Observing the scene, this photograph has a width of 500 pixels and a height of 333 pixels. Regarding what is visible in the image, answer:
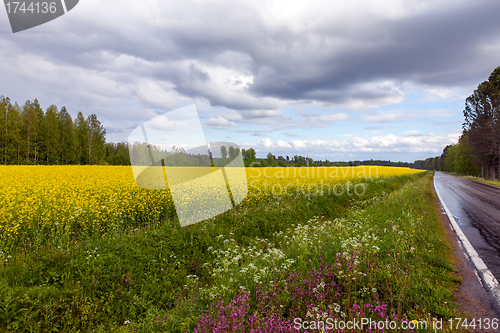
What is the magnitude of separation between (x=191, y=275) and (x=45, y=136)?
60812mm

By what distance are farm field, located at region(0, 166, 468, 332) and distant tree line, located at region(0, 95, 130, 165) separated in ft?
156

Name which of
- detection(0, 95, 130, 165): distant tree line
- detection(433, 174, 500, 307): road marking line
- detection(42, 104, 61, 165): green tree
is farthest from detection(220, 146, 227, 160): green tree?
detection(42, 104, 61, 165): green tree

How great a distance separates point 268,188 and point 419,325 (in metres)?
11.8

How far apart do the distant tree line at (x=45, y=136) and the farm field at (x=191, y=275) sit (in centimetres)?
4764

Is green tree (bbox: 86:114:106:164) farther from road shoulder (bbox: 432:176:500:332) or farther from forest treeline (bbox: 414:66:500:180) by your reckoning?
forest treeline (bbox: 414:66:500:180)

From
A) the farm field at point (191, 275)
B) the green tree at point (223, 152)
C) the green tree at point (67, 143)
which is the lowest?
the farm field at point (191, 275)

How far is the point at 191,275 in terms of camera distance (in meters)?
5.37

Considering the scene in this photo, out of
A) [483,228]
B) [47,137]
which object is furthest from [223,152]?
[47,137]

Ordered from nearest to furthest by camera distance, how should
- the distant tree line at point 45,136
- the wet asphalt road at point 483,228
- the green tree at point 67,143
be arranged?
the wet asphalt road at point 483,228
the distant tree line at point 45,136
the green tree at point 67,143

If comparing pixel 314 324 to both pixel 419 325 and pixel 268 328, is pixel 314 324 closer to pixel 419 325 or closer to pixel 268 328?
pixel 268 328

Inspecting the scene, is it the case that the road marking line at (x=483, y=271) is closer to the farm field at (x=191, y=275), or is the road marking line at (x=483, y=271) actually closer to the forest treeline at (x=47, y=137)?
the farm field at (x=191, y=275)

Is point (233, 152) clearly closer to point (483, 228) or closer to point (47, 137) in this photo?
point (483, 228)

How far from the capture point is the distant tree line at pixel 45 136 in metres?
41.5

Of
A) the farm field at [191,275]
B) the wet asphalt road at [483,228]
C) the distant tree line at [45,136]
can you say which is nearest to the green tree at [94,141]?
the distant tree line at [45,136]
